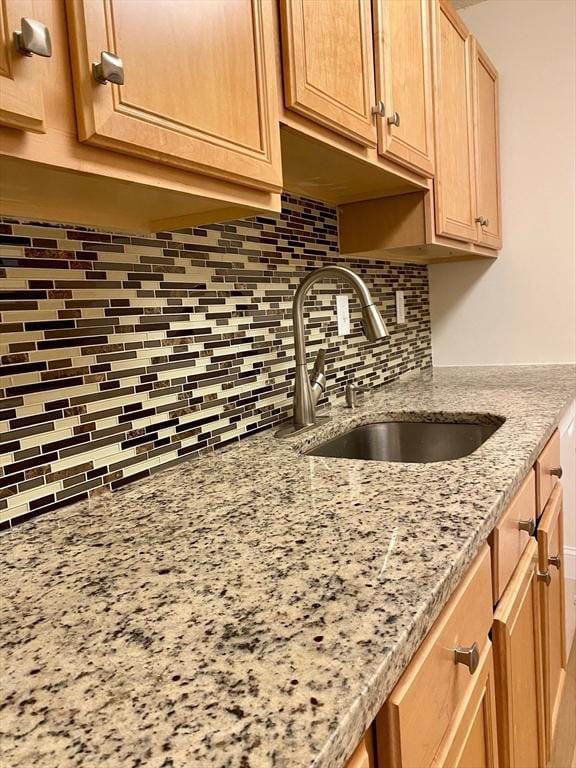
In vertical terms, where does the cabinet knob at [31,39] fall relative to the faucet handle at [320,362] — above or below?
above

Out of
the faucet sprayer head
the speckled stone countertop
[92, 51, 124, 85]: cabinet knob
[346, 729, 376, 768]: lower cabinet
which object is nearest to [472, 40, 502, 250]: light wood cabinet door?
the faucet sprayer head

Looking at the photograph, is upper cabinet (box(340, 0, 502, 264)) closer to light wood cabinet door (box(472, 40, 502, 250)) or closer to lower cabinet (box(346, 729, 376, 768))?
light wood cabinet door (box(472, 40, 502, 250))

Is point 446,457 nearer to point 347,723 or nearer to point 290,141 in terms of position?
point 290,141

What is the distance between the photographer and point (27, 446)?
872 millimetres

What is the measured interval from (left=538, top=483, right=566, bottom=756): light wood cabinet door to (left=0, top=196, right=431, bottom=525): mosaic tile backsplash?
0.72 meters

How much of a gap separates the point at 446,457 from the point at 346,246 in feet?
2.51

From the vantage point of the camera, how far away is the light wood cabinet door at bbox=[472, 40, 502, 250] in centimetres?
214

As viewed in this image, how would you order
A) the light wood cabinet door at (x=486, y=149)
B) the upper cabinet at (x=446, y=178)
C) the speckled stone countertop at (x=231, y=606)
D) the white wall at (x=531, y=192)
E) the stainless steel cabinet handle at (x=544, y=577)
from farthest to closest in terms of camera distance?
the white wall at (x=531, y=192)
the light wood cabinet door at (x=486, y=149)
the upper cabinet at (x=446, y=178)
the stainless steel cabinet handle at (x=544, y=577)
the speckled stone countertop at (x=231, y=606)

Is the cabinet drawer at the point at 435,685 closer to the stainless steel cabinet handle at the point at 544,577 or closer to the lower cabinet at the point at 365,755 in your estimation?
the lower cabinet at the point at 365,755

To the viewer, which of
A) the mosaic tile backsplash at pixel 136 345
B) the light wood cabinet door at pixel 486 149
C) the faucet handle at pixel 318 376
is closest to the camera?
the mosaic tile backsplash at pixel 136 345

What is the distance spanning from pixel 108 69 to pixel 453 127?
1596 millimetres

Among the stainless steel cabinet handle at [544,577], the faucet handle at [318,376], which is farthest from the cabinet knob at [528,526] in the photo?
the faucet handle at [318,376]

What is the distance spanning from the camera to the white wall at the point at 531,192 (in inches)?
91.3

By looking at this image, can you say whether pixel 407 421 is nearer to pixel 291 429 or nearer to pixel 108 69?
pixel 291 429
